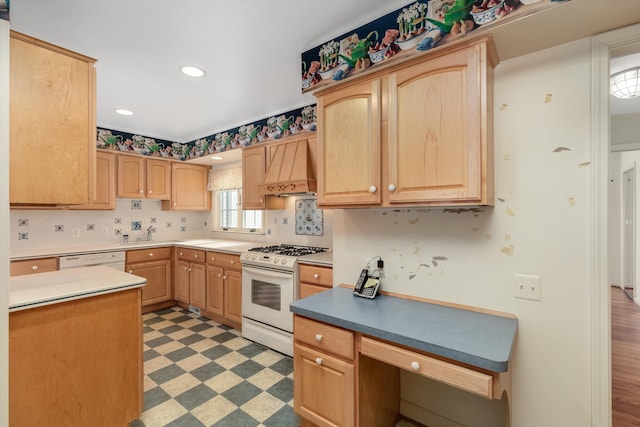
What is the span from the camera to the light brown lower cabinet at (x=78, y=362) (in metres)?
1.37

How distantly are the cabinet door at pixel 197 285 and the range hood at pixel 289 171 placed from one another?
135 cm

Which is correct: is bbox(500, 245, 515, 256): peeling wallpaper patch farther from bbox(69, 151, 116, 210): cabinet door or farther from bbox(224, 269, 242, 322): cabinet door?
bbox(69, 151, 116, 210): cabinet door

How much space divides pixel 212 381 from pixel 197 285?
1.65 metres

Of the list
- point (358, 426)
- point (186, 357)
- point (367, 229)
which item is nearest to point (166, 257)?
point (186, 357)

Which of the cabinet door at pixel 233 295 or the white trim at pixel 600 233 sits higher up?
the white trim at pixel 600 233

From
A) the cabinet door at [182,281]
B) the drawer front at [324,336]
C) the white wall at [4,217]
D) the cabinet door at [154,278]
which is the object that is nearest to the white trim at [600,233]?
the drawer front at [324,336]

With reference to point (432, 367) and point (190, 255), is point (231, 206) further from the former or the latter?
point (432, 367)

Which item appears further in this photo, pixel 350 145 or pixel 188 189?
pixel 188 189

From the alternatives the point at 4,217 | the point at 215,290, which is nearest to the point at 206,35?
the point at 4,217

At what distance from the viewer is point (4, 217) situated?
47.2 inches

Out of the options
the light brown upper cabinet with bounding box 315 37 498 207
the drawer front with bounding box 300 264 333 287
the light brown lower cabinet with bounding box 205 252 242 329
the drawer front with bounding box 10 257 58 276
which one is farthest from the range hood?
the drawer front with bounding box 10 257 58 276

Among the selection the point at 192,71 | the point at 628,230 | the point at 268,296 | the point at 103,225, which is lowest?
the point at 268,296

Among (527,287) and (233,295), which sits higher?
(527,287)

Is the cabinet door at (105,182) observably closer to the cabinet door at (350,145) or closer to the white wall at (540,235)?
the cabinet door at (350,145)
